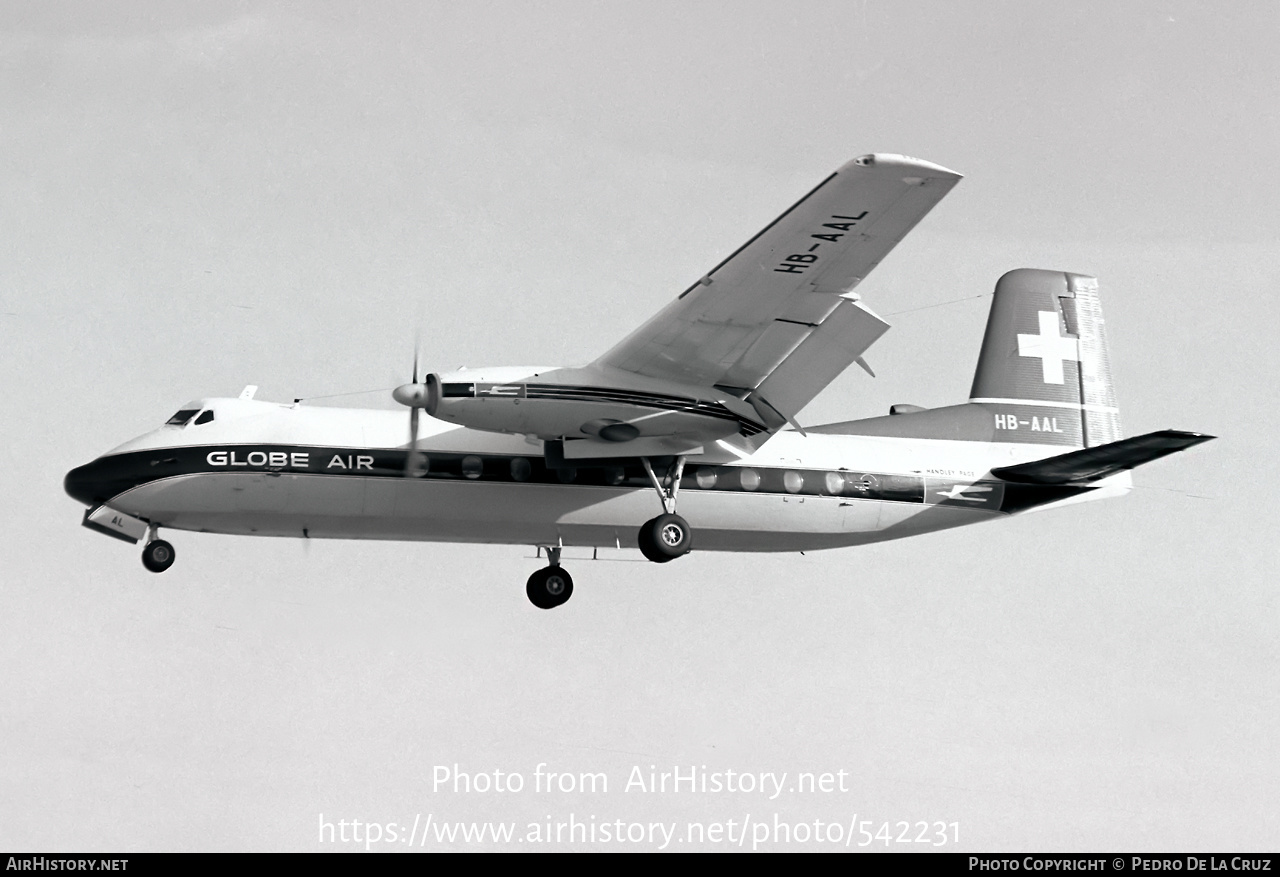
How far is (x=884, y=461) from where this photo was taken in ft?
73.0

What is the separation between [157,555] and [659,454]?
21.6 feet

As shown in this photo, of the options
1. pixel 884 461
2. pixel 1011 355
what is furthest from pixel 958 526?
pixel 1011 355

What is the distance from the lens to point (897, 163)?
16.4 m

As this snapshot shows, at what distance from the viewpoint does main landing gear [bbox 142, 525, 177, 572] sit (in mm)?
20141

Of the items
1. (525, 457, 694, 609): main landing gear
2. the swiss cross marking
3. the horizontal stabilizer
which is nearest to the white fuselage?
(525, 457, 694, 609): main landing gear

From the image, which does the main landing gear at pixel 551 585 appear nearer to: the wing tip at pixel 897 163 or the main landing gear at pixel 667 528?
the main landing gear at pixel 667 528

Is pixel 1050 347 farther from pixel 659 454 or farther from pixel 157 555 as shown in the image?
pixel 157 555

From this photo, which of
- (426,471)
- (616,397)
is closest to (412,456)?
(426,471)

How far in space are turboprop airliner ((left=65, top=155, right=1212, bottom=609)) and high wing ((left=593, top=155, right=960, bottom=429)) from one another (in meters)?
0.03

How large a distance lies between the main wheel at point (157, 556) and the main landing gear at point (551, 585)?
508cm

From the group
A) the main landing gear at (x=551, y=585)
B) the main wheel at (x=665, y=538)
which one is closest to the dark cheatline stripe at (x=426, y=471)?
the main wheel at (x=665, y=538)

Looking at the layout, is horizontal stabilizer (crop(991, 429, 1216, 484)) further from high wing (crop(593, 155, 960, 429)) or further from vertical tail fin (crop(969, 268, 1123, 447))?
high wing (crop(593, 155, 960, 429))

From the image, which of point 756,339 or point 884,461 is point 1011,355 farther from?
point 756,339

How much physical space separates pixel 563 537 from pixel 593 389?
2.56 metres
